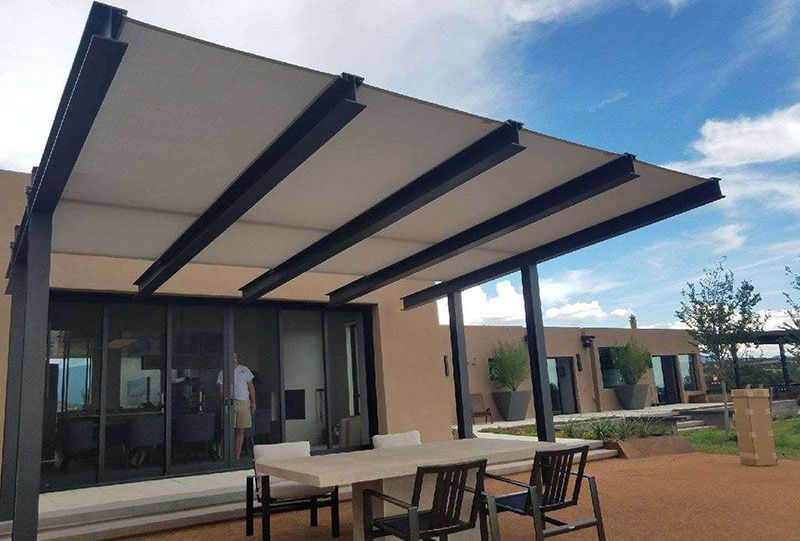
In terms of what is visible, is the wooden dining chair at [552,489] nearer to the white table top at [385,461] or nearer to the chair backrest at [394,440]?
the white table top at [385,461]

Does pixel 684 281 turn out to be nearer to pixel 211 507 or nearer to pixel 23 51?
pixel 211 507

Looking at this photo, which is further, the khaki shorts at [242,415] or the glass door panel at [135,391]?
the khaki shorts at [242,415]

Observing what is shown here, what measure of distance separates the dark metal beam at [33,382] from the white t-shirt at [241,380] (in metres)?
4.26

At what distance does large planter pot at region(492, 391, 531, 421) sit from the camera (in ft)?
59.5

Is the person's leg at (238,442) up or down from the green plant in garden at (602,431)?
up

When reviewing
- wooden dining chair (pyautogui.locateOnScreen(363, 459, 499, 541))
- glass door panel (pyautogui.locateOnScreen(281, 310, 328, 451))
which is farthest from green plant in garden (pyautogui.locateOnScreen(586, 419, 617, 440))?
wooden dining chair (pyautogui.locateOnScreen(363, 459, 499, 541))

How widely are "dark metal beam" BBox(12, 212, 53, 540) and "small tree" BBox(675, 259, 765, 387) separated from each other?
11577mm

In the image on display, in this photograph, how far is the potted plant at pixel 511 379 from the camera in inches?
714

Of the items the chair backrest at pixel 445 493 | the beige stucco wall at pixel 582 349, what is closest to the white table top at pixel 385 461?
the chair backrest at pixel 445 493

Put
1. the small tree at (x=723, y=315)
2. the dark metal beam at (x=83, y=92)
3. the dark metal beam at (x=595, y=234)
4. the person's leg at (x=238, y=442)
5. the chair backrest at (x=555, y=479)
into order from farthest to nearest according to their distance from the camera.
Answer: the small tree at (x=723, y=315) < the person's leg at (x=238, y=442) < the dark metal beam at (x=595, y=234) < the chair backrest at (x=555, y=479) < the dark metal beam at (x=83, y=92)

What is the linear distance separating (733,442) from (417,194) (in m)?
8.91

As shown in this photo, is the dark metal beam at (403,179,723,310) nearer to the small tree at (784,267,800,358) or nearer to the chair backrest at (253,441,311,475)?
the chair backrest at (253,441,311,475)

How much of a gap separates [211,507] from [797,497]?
587 centimetres

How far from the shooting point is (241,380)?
8539 millimetres
